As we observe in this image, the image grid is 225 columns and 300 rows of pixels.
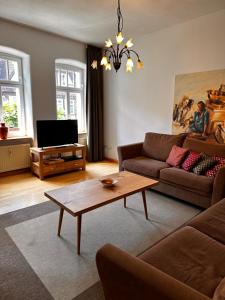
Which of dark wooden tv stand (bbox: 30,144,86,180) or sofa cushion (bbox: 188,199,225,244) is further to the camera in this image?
dark wooden tv stand (bbox: 30,144,86,180)

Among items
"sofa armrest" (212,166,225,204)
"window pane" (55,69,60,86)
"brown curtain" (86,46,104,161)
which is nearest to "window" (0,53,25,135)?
"window pane" (55,69,60,86)

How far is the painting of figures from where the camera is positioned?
352 cm

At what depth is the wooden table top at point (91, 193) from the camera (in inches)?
79.5

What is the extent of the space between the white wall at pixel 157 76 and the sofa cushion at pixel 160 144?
0.42 metres

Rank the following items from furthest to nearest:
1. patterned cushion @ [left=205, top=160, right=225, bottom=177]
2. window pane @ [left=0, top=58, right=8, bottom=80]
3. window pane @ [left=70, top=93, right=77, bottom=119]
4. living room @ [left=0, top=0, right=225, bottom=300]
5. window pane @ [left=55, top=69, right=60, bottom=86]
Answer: window pane @ [left=70, top=93, right=77, bottom=119] < window pane @ [left=55, top=69, right=60, bottom=86] < window pane @ [left=0, top=58, right=8, bottom=80] < patterned cushion @ [left=205, top=160, right=225, bottom=177] < living room @ [left=0, top=0, right=225, bottom=300]

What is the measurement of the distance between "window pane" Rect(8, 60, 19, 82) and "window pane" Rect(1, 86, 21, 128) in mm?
195

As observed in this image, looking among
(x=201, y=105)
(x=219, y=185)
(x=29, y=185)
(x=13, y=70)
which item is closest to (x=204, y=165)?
(x=219, y=185)

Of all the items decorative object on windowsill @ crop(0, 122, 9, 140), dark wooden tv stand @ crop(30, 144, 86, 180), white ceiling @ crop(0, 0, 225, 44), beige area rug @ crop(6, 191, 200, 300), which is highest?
white ceiling @ crop(0, 0, 225, 44)

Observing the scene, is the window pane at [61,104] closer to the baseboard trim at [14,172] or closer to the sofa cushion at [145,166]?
the baseboard trim at [14,172]

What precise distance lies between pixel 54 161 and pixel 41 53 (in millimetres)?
2158

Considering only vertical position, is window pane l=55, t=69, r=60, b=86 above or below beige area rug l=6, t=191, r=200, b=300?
above

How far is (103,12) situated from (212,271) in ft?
11.8

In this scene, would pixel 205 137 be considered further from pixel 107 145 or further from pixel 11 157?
pixel 11 157

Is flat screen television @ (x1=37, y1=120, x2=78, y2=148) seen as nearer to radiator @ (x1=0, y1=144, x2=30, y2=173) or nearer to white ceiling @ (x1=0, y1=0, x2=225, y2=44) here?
radiator @ (x1=0, y1=144, x2=30, y2=173)
